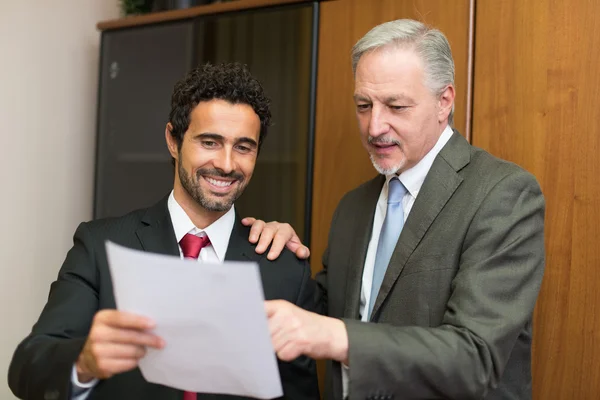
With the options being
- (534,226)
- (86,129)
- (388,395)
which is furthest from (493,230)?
(86,129)

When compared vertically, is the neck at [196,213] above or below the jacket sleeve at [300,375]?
above

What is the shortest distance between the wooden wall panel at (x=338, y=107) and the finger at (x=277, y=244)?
51cm

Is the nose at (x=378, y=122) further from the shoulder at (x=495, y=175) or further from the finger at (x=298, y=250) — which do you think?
the finger at (x=298, y=250)

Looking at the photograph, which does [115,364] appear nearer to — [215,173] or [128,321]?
[128,321]

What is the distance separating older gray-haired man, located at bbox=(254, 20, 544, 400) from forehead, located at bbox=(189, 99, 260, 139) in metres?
0.24

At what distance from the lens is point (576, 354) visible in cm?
160

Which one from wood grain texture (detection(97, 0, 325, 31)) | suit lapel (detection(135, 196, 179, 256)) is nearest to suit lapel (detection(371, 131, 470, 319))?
suit lapel (detection(135, 196, 179, 256))

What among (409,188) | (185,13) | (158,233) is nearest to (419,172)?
(409,188)

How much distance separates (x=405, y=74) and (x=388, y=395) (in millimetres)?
715

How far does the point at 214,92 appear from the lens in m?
1.47

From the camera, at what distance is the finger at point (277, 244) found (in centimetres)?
149

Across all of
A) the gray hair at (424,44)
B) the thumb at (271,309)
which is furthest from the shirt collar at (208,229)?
the gray hair at (424,44)

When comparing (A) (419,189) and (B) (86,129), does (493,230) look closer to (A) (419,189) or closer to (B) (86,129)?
(A) (419,189)

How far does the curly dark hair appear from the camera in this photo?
147 cm
